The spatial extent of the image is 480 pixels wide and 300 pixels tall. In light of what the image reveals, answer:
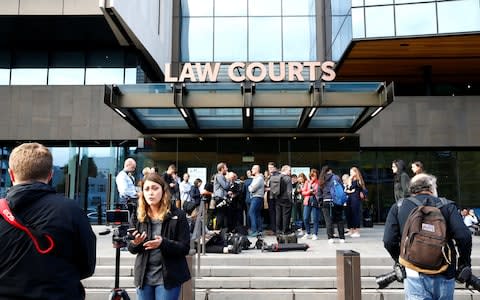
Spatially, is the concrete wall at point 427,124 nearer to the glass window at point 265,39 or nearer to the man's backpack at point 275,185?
the glass window at point 265,39

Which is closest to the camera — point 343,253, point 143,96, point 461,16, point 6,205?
point 6,205

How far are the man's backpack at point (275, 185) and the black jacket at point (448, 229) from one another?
21.7ft

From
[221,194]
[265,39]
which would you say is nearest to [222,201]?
[221,194]

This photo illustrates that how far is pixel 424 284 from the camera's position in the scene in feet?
11.6

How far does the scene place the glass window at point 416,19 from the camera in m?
15.8

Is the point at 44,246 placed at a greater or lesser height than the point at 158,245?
greater

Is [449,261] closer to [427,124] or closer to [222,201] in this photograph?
[222,201]

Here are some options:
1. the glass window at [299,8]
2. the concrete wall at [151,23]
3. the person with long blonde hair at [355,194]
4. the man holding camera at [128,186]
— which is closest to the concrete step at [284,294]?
the man holding camera at [128,186]

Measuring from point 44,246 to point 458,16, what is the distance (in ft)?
56.4

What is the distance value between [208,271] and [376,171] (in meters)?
13.4

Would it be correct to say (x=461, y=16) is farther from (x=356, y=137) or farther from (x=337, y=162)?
(x=337, y=162)

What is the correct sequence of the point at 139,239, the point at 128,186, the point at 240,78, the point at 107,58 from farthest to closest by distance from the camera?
the point at 107,58 < the point at 240,78 < the point at 128,186 < the point at 139,239

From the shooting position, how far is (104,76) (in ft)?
61.9

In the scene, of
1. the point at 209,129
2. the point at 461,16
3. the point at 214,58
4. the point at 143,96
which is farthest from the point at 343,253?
the point at 214,58
